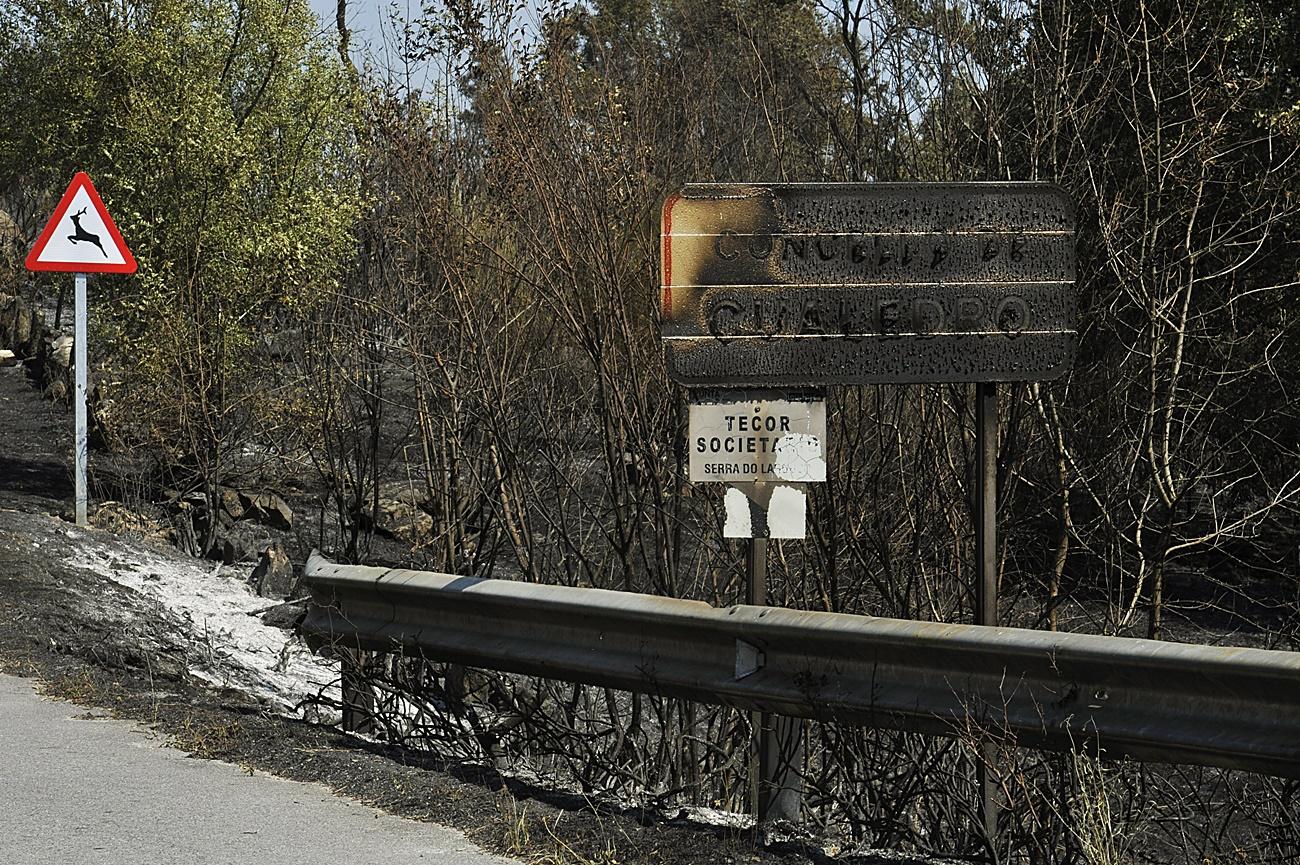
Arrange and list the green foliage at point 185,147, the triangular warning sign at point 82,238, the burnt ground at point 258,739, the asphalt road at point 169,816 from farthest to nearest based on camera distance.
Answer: the green foliage at point 185,147, the triangular warning sign at point 82,238, the burnt ground at point 258,739, the asphalt road at point 169,816

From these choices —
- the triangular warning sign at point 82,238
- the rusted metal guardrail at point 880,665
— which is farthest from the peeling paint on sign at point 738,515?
the triangular warning sign at point 82,238

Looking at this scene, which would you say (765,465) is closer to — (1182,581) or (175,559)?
(175,559)

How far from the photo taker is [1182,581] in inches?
781

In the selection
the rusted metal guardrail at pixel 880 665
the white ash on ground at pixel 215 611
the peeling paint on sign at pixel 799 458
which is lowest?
the white ash on ground at pixel 215 611

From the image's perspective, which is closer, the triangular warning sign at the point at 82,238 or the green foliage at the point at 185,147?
the triangular warning sign at the point at 82,238

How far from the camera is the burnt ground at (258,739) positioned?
495cm

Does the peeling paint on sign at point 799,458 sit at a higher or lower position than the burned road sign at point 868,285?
lower

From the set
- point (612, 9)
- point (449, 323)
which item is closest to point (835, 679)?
point (449, 323)

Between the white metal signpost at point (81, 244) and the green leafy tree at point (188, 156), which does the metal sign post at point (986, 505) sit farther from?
the green leafy tree at point (188, 156)

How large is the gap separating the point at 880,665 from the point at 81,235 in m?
10.7

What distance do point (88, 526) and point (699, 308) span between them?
34.4ft

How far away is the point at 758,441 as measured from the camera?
19.9ft

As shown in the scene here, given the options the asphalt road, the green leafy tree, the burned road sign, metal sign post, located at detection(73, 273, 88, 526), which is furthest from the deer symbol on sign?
the burned road sign

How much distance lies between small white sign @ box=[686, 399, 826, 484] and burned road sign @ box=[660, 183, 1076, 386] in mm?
106
